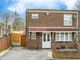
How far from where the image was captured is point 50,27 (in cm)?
4162

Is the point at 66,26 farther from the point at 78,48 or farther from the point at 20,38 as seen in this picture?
the point at 78,48

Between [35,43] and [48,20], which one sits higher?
[48,20]

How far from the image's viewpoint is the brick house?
41188 mm

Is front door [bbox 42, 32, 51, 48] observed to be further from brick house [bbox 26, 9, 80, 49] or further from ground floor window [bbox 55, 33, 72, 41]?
ground floor window [bbox 55, 33, 72, 41]

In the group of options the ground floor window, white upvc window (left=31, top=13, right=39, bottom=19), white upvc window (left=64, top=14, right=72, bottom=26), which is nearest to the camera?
white upvc window (left=31, top=13, right=39, bottom=19)

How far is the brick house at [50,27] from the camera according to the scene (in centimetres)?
4119

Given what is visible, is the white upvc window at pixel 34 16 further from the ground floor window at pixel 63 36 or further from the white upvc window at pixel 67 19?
the white upvc window at pixel 67 19

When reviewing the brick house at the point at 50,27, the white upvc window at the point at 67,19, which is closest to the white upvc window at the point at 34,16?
the brick house at the point at 50,27

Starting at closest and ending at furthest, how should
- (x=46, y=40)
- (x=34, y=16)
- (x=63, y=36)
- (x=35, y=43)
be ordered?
(x=35, y=43)
(x=34, y=16)
(x=46, y=40)
(x=63, y=36)

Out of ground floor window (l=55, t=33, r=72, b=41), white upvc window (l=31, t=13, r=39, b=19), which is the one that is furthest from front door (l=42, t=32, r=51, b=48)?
white upvc window (l=31, t=13, r=39, b=19)

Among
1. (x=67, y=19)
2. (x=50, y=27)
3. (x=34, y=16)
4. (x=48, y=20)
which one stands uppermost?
(x=34, y=16)

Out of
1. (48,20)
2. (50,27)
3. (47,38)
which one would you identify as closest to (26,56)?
(47,38)

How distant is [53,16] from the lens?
1640 inches

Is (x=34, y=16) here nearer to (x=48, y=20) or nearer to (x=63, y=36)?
(x=48, y=20)
